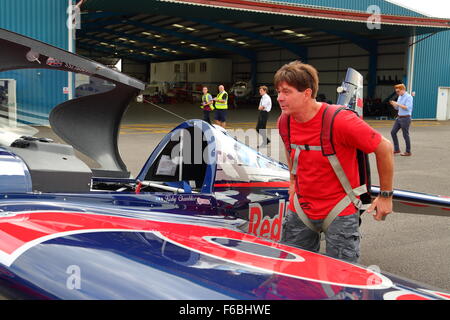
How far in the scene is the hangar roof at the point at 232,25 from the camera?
20094mm

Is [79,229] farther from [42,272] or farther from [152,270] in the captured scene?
[152,270]

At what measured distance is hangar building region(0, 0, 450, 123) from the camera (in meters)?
16.9

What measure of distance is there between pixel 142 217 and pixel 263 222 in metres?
1.27

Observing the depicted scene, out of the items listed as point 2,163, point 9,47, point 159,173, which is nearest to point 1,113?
point 9,47

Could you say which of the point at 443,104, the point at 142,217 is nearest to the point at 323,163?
the point at 142,217

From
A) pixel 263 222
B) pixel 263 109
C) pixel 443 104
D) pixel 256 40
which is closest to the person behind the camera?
pixel 263 222

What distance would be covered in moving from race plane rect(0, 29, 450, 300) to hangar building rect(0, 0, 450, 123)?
1.24ft

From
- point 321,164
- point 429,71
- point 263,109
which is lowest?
point 321,164

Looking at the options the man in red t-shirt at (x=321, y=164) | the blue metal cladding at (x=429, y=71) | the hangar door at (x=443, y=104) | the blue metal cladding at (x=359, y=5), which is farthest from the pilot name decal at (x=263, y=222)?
the hangar door at (x=443, y=104)

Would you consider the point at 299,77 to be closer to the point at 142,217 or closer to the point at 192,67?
the point at 142,217

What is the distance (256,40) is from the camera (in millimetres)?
36031

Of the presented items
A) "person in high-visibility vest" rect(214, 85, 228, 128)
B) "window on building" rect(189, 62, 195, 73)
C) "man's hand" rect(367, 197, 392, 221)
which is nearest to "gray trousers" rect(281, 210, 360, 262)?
"man's hand" rect(367, 197, 392, 221)
